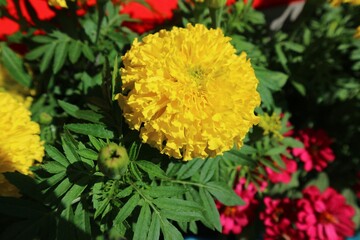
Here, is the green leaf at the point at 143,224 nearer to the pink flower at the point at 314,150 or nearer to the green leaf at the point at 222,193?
the green leaf at the point at 222,193

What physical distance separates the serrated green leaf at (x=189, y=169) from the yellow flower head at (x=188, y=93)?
0.16 m

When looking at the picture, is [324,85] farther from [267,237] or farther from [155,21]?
[155,21]

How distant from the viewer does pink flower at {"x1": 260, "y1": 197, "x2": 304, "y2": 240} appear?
1422mm

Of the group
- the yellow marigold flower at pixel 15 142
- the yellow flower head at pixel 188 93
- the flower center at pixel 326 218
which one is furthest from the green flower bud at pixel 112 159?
the flower center at pixel 326 218

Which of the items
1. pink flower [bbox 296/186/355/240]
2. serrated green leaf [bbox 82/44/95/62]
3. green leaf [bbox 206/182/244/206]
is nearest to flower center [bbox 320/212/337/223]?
pink flower [bbox 296/186/355/240]

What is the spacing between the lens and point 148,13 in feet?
5.82

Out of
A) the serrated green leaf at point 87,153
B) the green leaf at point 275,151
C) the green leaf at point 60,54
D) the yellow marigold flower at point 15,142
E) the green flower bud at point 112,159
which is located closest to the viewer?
the green flower bud at point 112,159

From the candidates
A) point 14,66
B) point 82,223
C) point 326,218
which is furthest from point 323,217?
point 14,66

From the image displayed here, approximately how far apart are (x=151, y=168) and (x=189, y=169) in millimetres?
183

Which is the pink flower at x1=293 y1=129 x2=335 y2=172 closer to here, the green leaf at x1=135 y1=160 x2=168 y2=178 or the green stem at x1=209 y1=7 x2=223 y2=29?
the green stem at x1=209 y1=7 x2=223 y2=29

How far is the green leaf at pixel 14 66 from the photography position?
1201mm

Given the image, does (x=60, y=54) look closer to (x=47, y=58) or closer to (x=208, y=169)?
(x=47, y=58)

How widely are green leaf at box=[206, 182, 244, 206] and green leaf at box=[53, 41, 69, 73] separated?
549mm

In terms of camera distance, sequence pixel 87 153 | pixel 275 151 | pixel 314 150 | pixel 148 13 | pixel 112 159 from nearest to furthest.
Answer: pixel 112 159, pixel 87 153, pixel 275 151, pixel 314 150, pixel 148 13
